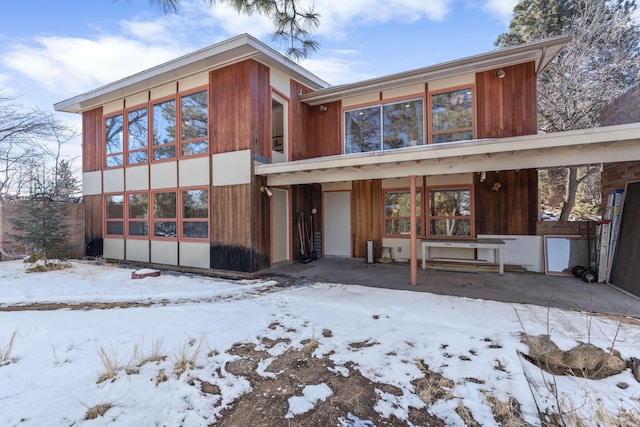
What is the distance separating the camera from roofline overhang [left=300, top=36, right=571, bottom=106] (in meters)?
6.04

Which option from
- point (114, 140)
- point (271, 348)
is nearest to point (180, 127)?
point (114, 140)

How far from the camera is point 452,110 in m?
7.32

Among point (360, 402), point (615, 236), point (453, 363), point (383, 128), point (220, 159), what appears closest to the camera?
point (360, 402)

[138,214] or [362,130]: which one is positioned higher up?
[362,130]

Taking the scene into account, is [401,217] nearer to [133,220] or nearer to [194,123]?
[194,123]

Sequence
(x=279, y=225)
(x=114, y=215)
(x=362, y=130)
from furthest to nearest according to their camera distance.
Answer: (x=114, y=215)
(x=362, y=130)
(x=279, y=225)

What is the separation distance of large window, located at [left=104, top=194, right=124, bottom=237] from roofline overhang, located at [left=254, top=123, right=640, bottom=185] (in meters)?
5.73

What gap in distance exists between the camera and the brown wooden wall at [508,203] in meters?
6.80

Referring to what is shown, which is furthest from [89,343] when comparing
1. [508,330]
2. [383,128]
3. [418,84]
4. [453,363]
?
[418,84]

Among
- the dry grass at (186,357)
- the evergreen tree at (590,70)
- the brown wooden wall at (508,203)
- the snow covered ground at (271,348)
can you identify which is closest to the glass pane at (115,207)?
the snow covered ground at (271,348)

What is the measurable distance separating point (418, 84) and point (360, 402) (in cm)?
743

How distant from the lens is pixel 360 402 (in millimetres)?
2311

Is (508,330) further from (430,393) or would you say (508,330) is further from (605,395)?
(430,393)

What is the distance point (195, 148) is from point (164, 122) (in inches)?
54.7
